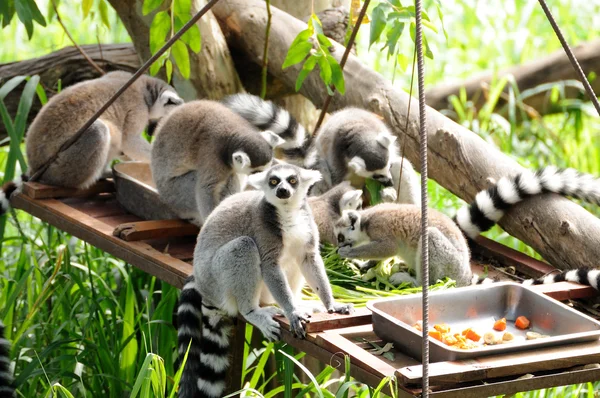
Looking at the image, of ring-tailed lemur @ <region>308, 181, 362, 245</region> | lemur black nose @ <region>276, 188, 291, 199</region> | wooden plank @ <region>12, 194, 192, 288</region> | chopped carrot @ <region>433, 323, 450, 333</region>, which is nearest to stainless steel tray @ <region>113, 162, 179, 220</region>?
wooden plank @ <region>12, 194, 192, 288</region>

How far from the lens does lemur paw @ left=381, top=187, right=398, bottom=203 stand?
16.7 ft

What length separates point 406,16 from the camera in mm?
3758

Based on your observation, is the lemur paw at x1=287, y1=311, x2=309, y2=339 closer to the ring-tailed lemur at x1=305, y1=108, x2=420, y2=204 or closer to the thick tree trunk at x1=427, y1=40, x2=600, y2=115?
the ring-tailed lemur at x1=305, y1=108, x2=420, y2=204

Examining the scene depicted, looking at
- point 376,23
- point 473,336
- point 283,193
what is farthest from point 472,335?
point 376,23

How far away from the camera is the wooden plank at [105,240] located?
4.07 meters

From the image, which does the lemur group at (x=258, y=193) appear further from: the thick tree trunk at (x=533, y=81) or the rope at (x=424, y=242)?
the thick tree trunk at (x=533, y=81)

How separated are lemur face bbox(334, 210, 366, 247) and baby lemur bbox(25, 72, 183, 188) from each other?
1659mm

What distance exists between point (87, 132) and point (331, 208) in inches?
65.7

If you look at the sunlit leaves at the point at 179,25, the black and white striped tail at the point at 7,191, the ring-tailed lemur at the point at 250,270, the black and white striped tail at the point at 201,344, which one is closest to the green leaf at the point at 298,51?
the sunlit leaves at the point at 179,25

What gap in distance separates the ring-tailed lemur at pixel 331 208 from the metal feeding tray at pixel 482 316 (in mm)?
1312

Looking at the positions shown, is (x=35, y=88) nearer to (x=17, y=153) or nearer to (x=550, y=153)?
(x=17, y=153)

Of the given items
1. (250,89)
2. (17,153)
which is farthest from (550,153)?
(17,153)

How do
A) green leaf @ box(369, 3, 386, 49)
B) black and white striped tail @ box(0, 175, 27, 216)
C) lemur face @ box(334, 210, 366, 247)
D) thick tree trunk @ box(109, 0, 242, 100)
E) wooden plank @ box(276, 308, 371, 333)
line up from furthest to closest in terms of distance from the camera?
thick tree trunk @ box(109, 0, 242, 100), black and white striped tail @ box(0, 175, 27, 216), lemur face @ box(334, 210, 366, 247), green leaf @ box(369, 3, 386, 49), wooden plank @ box(276, 308, 371, 333)

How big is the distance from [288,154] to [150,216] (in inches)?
36.3
